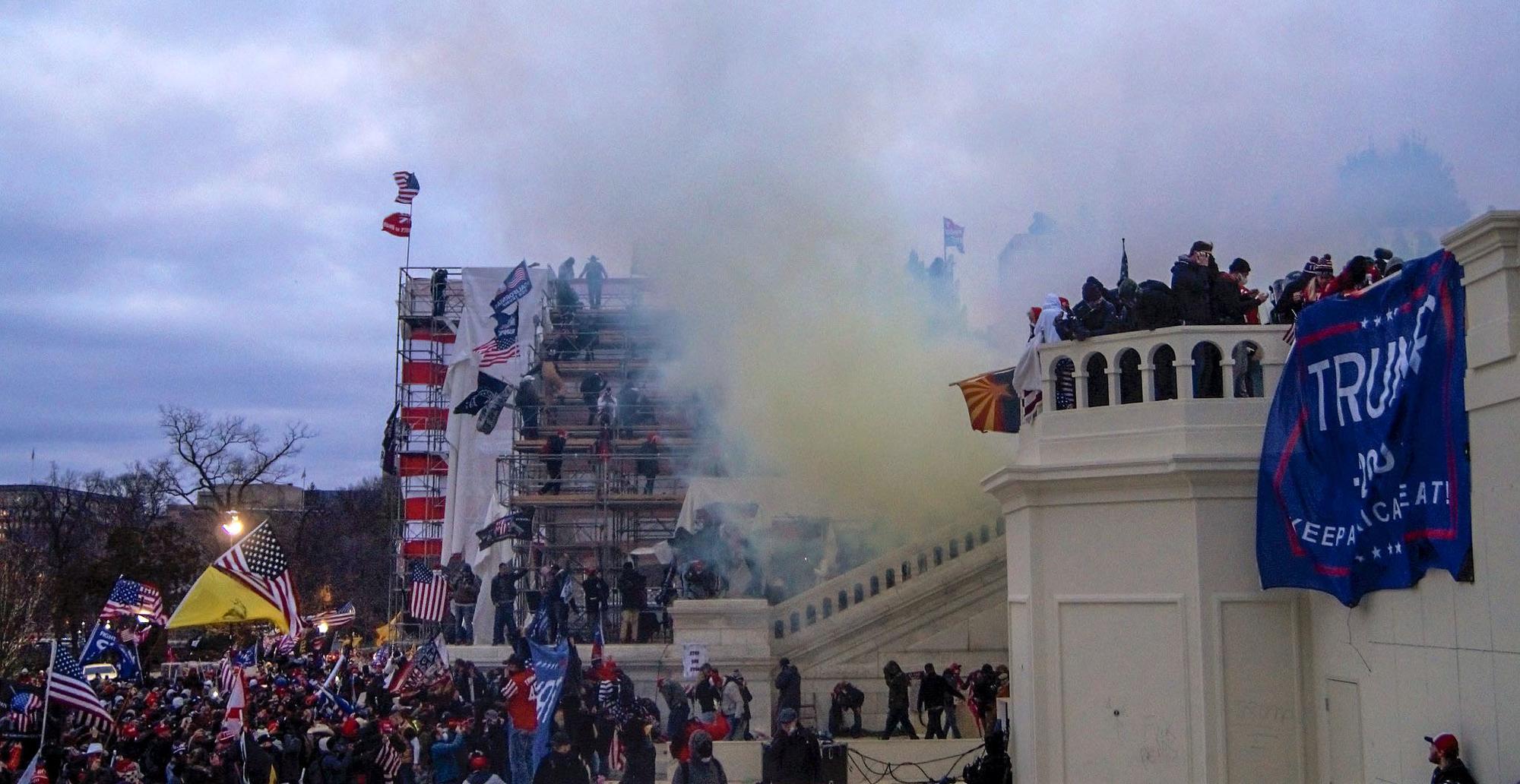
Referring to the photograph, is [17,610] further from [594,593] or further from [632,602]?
[632,602]

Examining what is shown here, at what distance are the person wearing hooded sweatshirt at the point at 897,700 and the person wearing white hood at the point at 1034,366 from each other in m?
4.61

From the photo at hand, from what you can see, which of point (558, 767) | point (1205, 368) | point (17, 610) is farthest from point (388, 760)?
point (17, 610)

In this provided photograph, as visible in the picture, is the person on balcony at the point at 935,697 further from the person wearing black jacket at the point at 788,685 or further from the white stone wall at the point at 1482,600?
the white stone wall at the point at 1482,600

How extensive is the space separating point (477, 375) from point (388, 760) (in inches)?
779

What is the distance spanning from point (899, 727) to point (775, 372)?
9.92m

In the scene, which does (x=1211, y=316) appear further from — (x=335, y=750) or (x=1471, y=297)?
(x=335, y=750)

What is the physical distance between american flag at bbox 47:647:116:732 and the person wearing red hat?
13.0 meters

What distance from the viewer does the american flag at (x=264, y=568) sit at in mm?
16469

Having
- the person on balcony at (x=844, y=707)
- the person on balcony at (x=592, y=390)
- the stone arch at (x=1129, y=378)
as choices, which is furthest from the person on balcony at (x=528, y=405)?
the stone arch at (x=1129, y=378)

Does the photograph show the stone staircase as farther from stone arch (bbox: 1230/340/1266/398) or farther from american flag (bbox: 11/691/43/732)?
american flag (bbox: 11/691/43/732)

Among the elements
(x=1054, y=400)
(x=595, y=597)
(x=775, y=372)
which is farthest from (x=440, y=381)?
(x=1054, y=400)

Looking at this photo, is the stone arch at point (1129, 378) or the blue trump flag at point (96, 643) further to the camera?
the blue trump flag at point (96, 643)

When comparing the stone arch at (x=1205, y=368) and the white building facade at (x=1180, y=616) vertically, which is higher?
the stone arch at (x=1205, y=368)

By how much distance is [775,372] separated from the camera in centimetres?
2797
